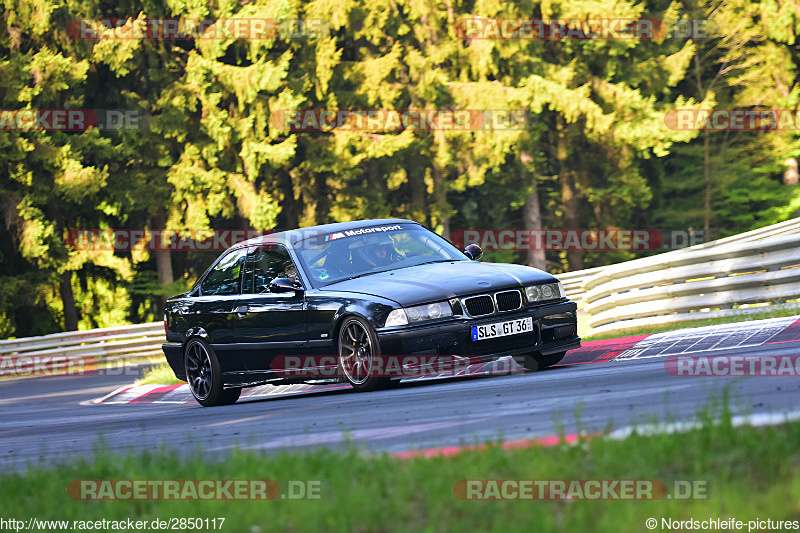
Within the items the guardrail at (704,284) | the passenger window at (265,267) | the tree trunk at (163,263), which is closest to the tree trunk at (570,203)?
the tree trunk at (163,263)

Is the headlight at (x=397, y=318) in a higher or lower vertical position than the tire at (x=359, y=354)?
higher

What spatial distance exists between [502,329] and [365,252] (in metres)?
1.78

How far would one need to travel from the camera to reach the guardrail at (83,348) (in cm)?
2345

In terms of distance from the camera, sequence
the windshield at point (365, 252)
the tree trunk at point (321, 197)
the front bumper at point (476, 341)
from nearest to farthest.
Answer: the front bumper at point (476, 341), the windshield at point (365, 252), the tree trunk at point (321, 197)

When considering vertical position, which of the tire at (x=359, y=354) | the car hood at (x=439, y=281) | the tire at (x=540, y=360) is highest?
the car hood at (x=439, y=281)

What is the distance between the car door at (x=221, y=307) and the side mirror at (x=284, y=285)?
0.93m

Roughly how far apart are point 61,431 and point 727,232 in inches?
1203

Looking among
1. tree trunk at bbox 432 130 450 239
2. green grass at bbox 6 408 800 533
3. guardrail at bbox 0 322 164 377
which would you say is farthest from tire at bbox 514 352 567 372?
tree trunk at bbox 432 130 450 239

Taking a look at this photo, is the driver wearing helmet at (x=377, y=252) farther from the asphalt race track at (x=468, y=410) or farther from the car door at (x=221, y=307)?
the car door at (x=221, y=307)

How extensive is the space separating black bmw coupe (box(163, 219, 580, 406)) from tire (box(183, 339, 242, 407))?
1 cm

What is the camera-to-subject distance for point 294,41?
101ft

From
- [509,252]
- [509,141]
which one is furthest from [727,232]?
[509,141]

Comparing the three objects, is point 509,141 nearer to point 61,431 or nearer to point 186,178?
point 186,178

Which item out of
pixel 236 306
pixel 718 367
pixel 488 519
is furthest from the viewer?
pixel 236 306
